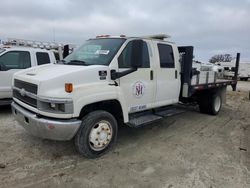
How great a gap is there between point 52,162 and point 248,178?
3.15 metres

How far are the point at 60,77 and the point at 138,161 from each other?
195cm

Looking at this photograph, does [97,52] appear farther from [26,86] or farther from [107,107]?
[26,86]

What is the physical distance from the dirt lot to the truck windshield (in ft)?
5.55

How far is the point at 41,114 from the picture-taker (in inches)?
146

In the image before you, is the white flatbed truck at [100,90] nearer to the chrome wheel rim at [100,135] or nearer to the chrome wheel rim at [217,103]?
the chrome wheel rim at [100,135]

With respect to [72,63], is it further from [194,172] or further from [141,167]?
[194,172]

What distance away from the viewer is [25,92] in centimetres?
402

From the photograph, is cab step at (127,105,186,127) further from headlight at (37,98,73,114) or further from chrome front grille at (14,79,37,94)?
chrome front grille at (14,79,37,94)

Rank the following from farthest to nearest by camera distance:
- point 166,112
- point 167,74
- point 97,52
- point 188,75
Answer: point 188,75 → point 166,112 → point 167,74 → point 97,52

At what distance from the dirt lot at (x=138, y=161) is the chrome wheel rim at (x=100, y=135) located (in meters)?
0.24

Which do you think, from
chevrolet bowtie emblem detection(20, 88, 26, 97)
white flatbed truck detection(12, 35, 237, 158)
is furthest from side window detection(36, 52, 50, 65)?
chevrolet bowtie emblem detection(20, 88, 26, 97)

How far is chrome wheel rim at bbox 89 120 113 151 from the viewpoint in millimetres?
4027

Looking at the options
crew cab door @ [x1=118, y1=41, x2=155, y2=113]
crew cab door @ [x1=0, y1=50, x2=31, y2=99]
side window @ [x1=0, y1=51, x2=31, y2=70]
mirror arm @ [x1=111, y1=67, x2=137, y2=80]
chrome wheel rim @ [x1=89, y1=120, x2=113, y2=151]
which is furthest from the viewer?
side window @ [x1=0, y1=51, x2=31, y2=70]

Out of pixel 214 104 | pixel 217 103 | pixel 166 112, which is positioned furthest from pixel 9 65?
pixel 217 103
